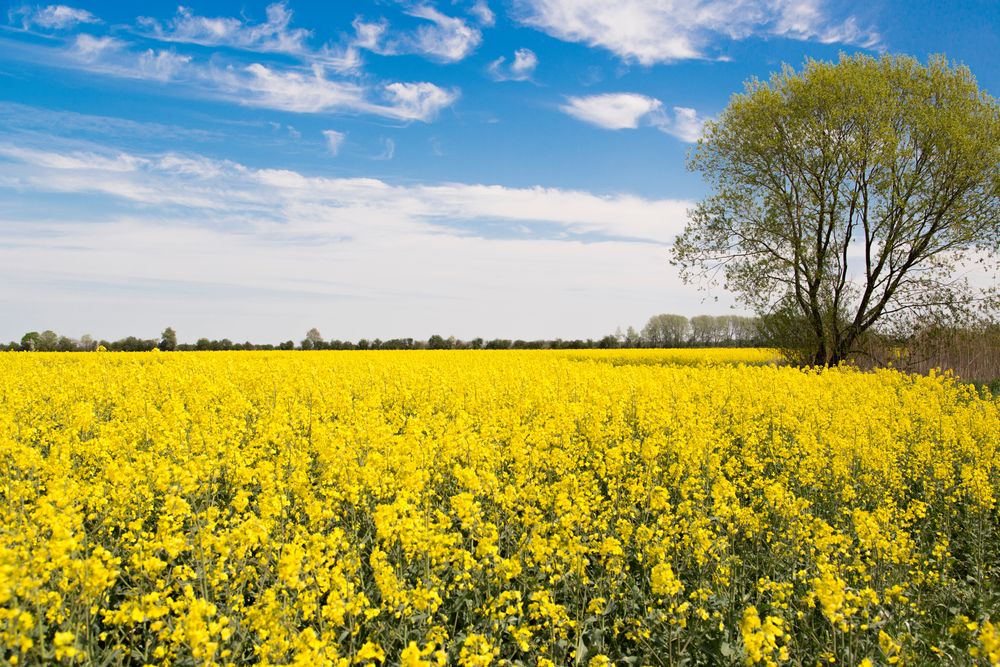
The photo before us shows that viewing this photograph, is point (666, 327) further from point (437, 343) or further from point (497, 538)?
point (497, 538)

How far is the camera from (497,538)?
496 cm

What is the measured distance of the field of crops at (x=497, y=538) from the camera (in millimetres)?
4156

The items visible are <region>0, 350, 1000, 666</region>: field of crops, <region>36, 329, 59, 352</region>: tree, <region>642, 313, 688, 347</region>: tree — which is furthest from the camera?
<region>642, 313, 688, 347</region>: tree

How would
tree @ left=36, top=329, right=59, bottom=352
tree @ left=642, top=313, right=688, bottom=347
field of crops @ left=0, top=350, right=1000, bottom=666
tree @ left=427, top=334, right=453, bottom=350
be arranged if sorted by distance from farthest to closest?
tree @ left=642, top=313, right=688, bottom=347, tree @ left=427, top=334, right=453, bottom=350, tree @ left=36, top=329, right=59, bottom=352, field of crops @ left=0, top=350, right=1000, bottom=666

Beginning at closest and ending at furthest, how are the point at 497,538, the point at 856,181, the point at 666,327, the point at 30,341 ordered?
the point at 497,538, the point at 856,181, the point at 30,341, the point at 666,327

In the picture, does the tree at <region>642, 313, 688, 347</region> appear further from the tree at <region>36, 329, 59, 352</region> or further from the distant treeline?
the tree at <region>36, 329, 59, 352</region>

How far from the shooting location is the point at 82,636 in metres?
4.80

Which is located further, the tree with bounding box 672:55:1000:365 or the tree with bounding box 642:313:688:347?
the tree with bounding box 642:313:688:347

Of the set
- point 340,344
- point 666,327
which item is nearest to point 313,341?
point 340,344

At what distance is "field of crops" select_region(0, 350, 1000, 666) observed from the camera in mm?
4156

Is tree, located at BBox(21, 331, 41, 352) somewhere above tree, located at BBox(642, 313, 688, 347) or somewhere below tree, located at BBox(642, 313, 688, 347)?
below

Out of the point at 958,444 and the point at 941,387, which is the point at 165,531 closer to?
the point at 958,444

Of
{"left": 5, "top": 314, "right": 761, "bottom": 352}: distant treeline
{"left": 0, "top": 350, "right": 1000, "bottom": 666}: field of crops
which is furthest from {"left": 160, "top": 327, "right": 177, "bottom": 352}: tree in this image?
{"left": 0, "top": 350, "right": 1000, "bottom": 666}: field of crops

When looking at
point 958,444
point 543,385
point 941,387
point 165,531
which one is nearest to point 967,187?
point 941,387
